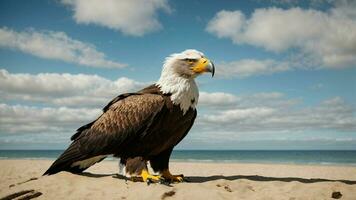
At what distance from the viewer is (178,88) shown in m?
6.98

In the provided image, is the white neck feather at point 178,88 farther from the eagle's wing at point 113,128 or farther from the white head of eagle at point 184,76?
the eagle's wing at point 113,128

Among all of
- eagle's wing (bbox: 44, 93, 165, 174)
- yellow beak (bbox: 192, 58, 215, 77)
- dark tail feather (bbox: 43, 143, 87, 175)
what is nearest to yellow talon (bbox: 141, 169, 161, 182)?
eagle's wing (bbox: 44, 93, 165, 174)

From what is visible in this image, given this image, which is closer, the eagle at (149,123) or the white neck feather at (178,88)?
the eagle at (149,123)

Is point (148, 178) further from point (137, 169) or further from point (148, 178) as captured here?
point (137, 169)

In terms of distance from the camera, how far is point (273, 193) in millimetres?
6555

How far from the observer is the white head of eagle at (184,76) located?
6.95 meters

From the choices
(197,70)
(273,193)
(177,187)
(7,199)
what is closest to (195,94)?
(197,70)

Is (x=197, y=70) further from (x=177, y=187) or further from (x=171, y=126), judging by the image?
(x=177, y=187)

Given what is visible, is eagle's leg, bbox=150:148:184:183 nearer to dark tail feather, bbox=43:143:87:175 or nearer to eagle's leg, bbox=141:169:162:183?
eagle's leg, bbox=141:169:162:183

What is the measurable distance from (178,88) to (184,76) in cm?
31

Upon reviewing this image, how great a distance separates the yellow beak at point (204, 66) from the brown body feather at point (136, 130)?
774mm

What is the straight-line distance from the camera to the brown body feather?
6754mm

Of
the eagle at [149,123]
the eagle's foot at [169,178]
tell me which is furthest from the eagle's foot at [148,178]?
the eagle's foot at [169,178]

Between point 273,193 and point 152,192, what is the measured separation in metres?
2.14
